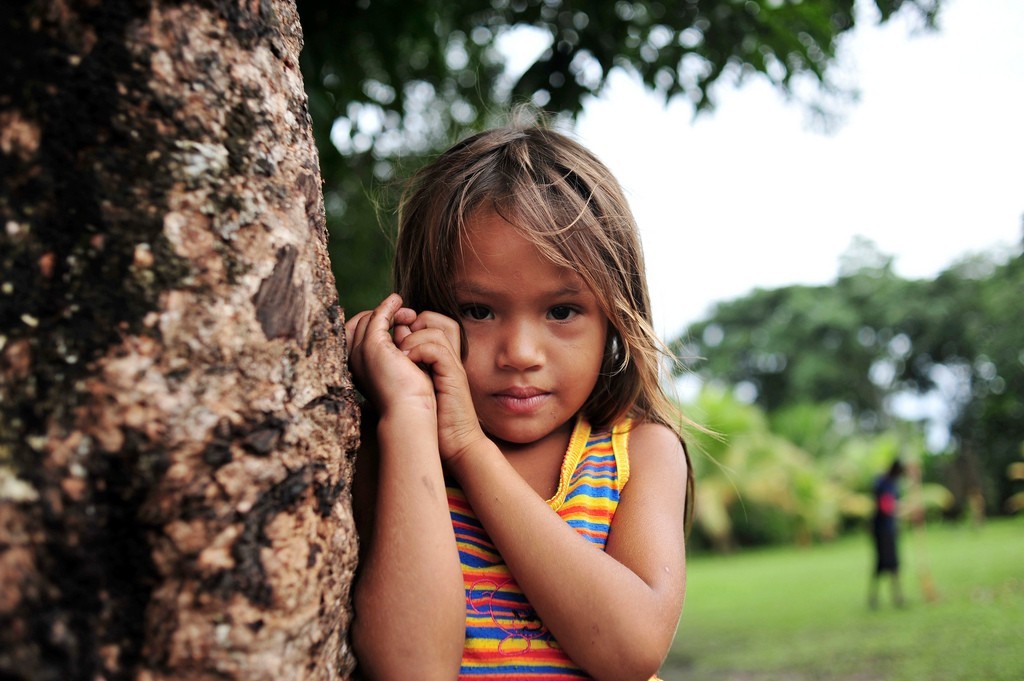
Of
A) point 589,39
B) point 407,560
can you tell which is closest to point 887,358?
point 589,39

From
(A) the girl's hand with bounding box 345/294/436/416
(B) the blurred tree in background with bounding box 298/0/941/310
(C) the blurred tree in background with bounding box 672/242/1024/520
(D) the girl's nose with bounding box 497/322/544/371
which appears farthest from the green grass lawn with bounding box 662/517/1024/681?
(A) the girl's hand with bounding box 345/294/436/416

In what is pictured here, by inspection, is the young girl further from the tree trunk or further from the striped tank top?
the tree trunk

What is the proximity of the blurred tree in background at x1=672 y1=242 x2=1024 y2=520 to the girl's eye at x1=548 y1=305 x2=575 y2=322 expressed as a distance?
420cm

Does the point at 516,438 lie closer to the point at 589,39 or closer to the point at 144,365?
the point at 144,365

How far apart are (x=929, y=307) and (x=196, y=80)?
2386 centimetres

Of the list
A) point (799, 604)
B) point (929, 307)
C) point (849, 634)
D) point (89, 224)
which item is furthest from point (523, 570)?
point (929, 307)

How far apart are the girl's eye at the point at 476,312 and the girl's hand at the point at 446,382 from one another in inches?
5.2

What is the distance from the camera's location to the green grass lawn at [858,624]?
6.56 m

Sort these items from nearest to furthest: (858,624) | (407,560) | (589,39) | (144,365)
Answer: (144,365), (407,560), (589,39), (858,624)

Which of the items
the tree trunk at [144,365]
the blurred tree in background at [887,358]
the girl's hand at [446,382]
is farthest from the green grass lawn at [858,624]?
the tree trunk at [144,365]

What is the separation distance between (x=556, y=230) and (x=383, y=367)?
1.72ft

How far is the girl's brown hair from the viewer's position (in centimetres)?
180

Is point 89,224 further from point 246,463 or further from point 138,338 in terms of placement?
point 246,463

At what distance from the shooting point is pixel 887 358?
1156 inches
